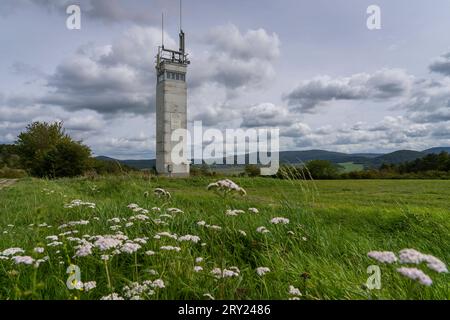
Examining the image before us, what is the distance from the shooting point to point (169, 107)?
4444 centimetres

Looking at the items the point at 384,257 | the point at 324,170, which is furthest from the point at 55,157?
the point at 384,257

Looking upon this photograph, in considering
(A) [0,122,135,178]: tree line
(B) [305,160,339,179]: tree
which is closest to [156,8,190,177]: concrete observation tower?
(A) [0,122,135,178]: tree line

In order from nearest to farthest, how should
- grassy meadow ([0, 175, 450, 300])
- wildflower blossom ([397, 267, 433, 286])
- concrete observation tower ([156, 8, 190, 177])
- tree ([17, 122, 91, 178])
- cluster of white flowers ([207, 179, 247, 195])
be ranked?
wildflower blossom ([397, 267, 433, 286]), grassy meadow ([0, 175, 450, 300]), cluster of white flowers ([207, 179, 247, 195]), tree ([17, 122, 91, 178]), concrete observation tower ([156, 8, 190, 177])

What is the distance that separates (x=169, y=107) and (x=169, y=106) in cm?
14

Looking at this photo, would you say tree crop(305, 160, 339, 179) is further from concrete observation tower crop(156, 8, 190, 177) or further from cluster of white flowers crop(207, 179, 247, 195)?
cluster of white flowers crop(207, 179, 247, 195)

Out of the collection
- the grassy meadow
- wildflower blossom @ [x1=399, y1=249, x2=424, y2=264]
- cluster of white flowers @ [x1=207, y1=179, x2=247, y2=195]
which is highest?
cluster of white flowers @ [x1=207, y1=179, x2=247, y2=195]

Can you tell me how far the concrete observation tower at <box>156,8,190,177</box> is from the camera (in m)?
44.5

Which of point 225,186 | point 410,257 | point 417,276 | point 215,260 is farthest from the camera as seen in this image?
point 225,186

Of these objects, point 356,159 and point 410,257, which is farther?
point 356,159

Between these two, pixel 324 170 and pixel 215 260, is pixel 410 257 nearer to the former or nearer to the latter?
pixel 215 260
